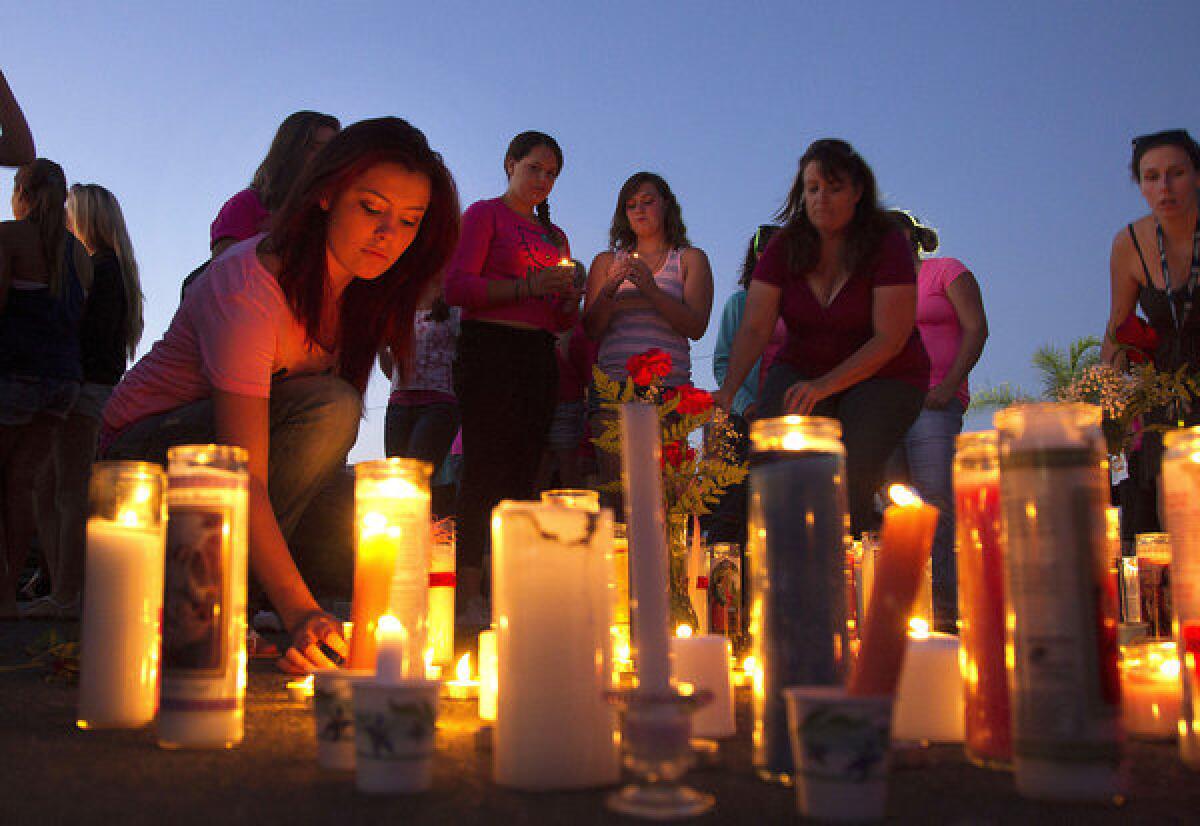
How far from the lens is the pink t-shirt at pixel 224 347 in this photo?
1.97 m

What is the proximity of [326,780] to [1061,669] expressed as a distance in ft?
2.56

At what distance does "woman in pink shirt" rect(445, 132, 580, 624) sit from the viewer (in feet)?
11.8

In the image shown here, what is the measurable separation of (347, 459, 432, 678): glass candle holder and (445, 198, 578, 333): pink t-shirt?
2048mm

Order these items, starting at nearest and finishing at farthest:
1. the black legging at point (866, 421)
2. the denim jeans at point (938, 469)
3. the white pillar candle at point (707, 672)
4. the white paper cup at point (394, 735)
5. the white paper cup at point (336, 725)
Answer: the white paper cup at point (394, 735), the white paper cup at point (336, 725), the white pillar candle at point (707, 672), the black legging at point (866, 421), the denim jeans at point (938, 469)

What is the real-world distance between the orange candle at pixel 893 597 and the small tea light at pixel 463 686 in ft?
2.96

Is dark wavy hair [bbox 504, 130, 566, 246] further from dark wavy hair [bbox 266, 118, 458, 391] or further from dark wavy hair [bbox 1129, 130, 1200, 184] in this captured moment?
A: dark wavy hair [bbox 1129, 130, 1200, 184]

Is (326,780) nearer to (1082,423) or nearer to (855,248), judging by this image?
(1082,423)

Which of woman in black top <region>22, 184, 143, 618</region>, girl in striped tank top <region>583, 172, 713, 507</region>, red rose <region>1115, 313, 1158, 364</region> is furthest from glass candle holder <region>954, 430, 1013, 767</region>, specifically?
woman in black top <region>22, 184, 143, 618</region>

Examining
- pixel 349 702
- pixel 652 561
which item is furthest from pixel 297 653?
pixel 652 561

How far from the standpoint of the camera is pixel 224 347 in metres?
1.97

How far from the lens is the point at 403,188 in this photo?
223 centimetres

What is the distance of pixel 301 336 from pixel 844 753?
1.81m

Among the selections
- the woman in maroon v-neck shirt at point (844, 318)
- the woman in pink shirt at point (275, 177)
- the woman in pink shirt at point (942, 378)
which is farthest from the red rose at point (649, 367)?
the woman in pink shirt at point (942, 378)

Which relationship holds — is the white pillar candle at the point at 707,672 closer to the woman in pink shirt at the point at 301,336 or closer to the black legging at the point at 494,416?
the woman in pink shirt at the point at 301,336
